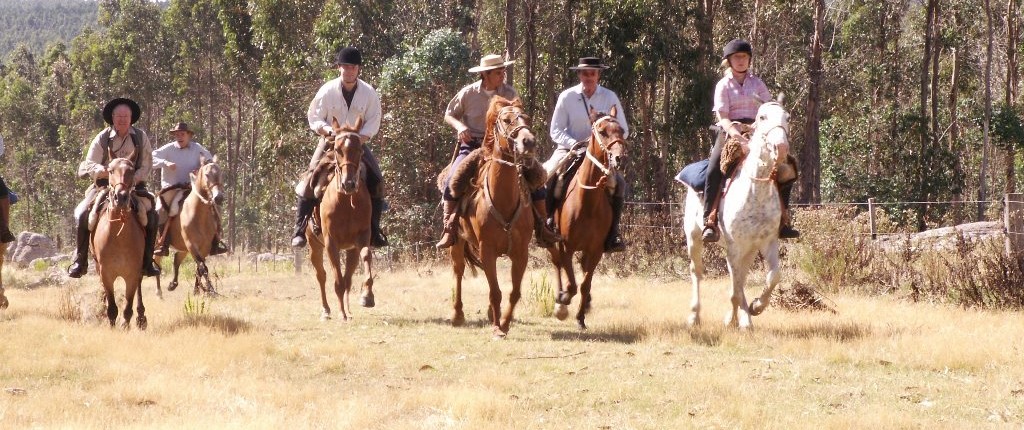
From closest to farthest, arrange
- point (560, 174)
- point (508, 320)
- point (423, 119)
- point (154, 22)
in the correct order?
point (508, 320), point (560, 174), point (423, 119), point (154, 22)

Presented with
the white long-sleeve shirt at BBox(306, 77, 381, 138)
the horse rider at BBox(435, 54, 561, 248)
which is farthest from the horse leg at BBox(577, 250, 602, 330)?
the white long-sleeve shirt at BBox(306, 77, 381, 138)

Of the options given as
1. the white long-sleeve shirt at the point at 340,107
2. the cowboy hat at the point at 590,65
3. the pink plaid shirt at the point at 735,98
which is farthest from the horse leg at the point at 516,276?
the white long-sleeve shirt at the point at 340,107

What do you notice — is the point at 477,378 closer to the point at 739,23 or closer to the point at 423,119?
the point at 423,119

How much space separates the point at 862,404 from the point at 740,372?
Result: 1269 millimetres

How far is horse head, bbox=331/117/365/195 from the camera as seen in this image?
11.3 meters

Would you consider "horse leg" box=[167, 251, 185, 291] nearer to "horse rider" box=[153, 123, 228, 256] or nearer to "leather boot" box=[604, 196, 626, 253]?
"horse rider" box=[153, 123, 228, 256]

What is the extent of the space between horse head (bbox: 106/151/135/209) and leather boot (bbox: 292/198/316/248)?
7.82 ft

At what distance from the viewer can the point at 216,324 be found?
37.5 ft

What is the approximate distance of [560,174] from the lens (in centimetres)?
1153

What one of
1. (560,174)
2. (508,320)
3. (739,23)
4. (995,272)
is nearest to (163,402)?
(508,320)

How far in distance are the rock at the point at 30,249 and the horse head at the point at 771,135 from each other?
36415mm

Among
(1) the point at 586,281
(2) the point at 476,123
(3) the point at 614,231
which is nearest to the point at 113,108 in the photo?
(2) the point at 476,123

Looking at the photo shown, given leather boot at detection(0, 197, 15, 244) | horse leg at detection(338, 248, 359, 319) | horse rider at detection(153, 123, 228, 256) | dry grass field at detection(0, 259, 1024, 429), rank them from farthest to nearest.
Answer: horse rider at detection(153, 123, 228, 256)
leather boot at detection(0, 197, 15, 244)
horse leg at detection(338, 248, 359, 319)
dry grass field at detection(0, 259, 1024, 429)

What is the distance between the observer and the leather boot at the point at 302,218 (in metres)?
12.7
